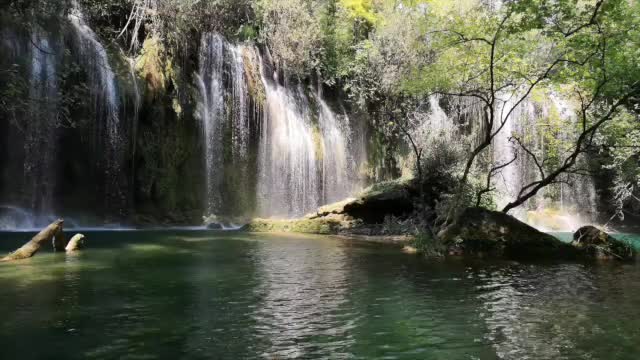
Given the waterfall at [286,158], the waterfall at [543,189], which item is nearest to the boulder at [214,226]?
the waterfall at [286,158]

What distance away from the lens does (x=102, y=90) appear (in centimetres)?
2333

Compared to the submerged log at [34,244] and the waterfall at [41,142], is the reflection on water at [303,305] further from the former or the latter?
the waterfall at [41,142]

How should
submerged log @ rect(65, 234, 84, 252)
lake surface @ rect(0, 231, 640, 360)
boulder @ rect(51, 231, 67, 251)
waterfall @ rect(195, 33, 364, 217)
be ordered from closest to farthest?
1. lake surface @ rect(0, 231, 640, 360)
2. boulder @ rect(51, 231, 67, 251)
3. submerged log @ rect(65, 234, 84, 252)
4. waterfall @ rect(195, 33, 364, 217)

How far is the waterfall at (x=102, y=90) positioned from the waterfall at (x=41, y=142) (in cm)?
129

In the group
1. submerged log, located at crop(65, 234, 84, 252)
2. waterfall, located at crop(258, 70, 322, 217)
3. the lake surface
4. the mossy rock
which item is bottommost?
the lake surface

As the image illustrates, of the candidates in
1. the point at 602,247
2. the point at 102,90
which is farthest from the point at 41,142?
the point at 602,247

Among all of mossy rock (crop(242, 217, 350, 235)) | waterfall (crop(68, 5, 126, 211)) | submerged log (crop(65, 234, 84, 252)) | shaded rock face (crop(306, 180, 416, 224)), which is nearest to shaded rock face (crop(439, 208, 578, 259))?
shaded rock face (crop(306, 180, 416, 224))

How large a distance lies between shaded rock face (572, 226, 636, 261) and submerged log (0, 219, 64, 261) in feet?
41.2

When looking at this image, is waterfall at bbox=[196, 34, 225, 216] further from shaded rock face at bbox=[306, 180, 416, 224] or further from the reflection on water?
the reflection on water

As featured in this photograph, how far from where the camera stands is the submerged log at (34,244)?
1237 cm

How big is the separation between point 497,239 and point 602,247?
2615 millimetres

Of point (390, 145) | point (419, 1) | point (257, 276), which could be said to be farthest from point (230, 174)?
point (257, 276)

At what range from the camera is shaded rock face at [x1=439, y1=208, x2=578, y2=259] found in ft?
47.0

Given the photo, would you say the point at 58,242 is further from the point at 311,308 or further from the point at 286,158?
the point at 286,158
